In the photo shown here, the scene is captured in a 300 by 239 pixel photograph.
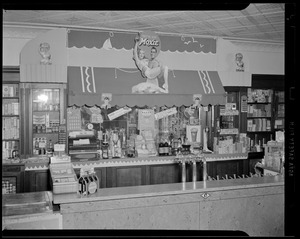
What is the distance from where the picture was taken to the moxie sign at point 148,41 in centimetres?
377

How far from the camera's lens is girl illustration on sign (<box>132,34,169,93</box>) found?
3816 mm

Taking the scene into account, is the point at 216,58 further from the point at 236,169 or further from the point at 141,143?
the point at 236,169

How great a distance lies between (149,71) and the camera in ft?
12.9

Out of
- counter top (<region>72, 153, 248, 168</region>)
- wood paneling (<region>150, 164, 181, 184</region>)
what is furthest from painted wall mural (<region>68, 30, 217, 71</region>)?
wood paneling (<region>150, 164, 181, 184</region>)

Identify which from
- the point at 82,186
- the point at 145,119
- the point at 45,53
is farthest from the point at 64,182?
the point at 145,119

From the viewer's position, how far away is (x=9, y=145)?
571 cm

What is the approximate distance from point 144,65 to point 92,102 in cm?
76

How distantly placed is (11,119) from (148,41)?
3.11 meters

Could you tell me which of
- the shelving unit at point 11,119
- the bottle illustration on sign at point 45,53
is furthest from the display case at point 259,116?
the shelving unit at point 11,119

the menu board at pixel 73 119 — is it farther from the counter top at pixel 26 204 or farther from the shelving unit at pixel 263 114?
the shelving unit at pixel 263 114
